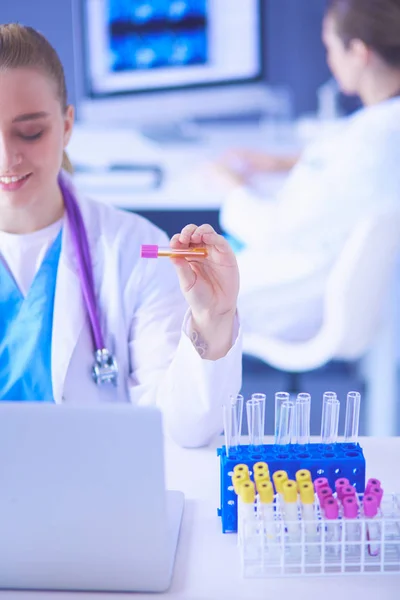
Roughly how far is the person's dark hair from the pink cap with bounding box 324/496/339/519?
1827 millimetres

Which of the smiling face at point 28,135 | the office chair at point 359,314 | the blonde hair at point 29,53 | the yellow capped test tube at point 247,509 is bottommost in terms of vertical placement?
the office chair at point 359,314

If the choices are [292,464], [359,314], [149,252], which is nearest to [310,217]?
[359,314]

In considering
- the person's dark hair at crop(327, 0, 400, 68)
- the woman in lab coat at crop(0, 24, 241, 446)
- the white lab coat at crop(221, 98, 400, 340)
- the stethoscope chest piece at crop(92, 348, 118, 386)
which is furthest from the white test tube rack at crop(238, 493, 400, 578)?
the person's dark hair at crop(327, 0, 400, 68)

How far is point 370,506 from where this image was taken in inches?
31.9

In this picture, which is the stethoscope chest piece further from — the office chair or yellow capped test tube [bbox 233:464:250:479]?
the office chair

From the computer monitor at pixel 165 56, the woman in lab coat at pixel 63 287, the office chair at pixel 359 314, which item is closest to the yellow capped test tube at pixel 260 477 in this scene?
the woman in lab coat at pixel 63 287

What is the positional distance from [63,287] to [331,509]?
643 millimetres

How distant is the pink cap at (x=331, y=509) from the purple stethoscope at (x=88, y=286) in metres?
0.52

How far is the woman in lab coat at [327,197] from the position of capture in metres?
2.23

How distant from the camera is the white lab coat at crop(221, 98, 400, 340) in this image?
223 centimetres

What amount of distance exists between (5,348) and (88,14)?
69.4 inches

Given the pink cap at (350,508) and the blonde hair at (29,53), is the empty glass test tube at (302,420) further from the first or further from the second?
the blonde hair at (29,53)

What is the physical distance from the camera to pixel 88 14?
2.69 m

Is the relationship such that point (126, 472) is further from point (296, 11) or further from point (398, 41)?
point (296, 11)
